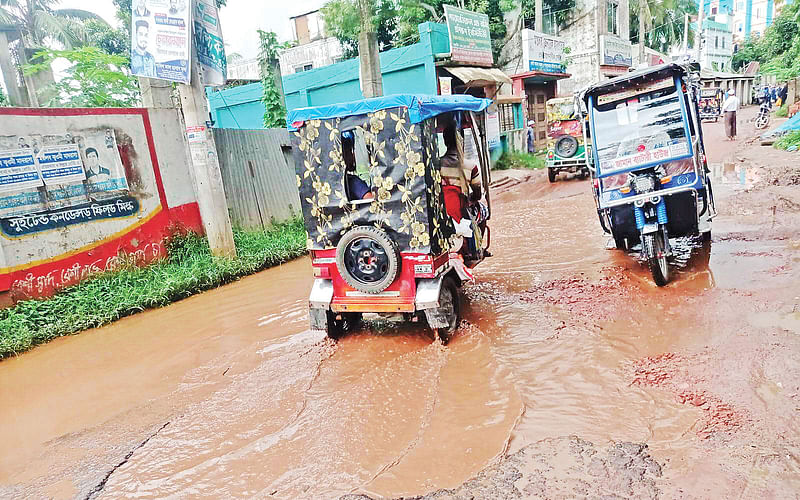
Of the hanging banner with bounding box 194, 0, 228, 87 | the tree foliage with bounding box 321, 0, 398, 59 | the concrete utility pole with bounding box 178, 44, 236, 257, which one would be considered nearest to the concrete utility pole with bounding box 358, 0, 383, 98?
the hanging banner with bounding box 194, 0, 228, 87

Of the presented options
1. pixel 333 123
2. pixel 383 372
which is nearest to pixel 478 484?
pixel 383 372

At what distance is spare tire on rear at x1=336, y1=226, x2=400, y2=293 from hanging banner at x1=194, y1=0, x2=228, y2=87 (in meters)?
5.06

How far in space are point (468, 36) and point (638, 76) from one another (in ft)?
40.9

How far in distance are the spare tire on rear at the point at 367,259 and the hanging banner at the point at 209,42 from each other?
5.06m

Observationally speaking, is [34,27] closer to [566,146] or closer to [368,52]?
[368,52]

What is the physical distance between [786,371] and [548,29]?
24488 mm

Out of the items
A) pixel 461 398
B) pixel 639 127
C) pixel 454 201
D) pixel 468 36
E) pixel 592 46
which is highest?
pixel 592 46

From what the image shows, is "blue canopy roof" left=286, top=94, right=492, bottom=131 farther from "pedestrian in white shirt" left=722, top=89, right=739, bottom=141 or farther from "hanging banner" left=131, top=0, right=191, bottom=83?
"pedestrian in white shirt" left=722, top=89, right=739, bottom=141

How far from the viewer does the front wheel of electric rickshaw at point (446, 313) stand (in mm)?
5030

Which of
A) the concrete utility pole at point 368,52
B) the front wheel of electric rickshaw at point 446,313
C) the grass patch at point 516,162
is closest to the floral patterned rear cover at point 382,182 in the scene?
the front wheel of electric rickshaw at point 446,313

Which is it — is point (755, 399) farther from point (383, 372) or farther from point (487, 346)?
point (383, 372)

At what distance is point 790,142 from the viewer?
14719 millimetres

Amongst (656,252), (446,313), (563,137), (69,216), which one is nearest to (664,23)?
(563,137)

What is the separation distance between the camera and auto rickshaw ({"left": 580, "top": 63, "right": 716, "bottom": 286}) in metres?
5.89
